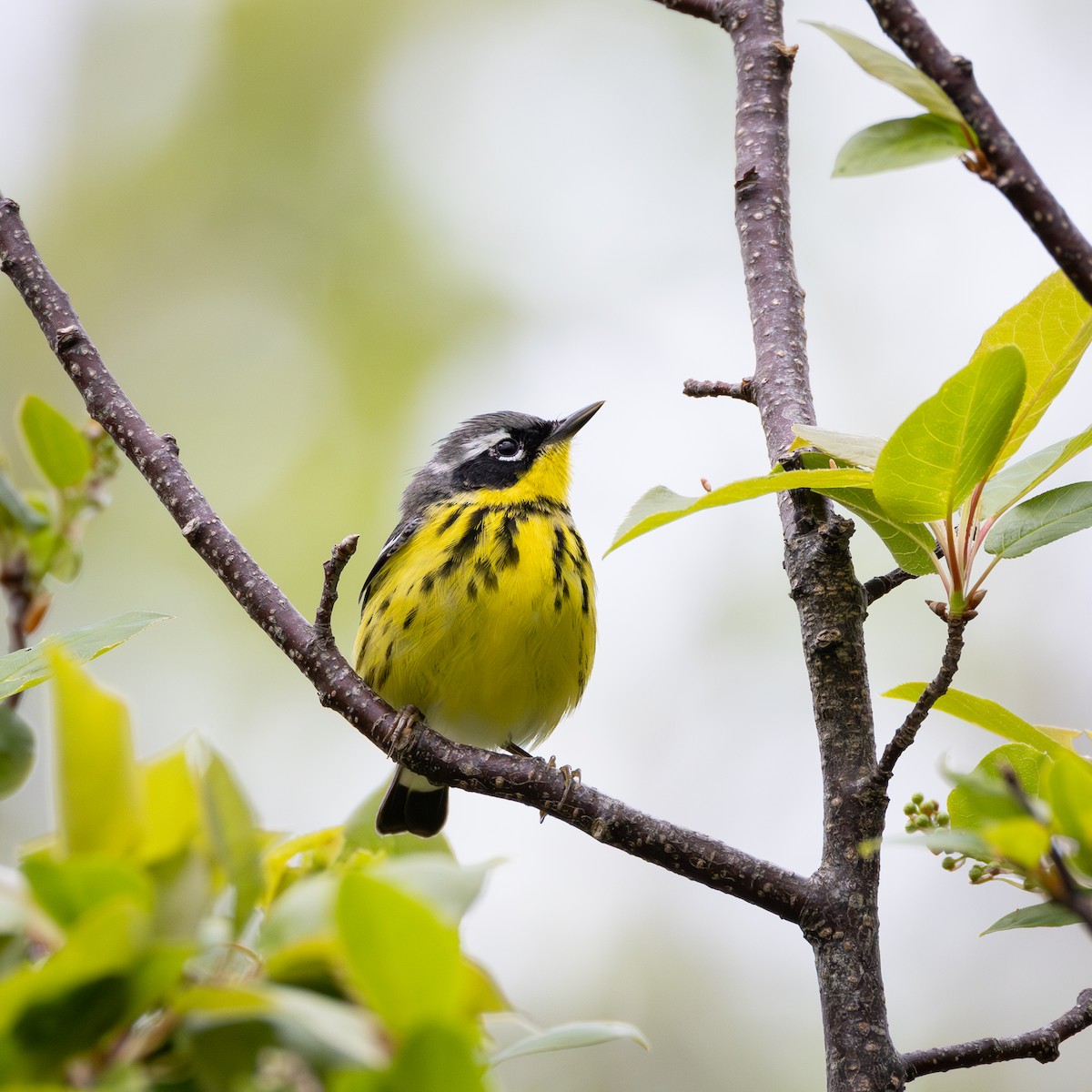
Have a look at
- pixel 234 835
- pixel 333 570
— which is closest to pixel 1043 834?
pixel 234 835

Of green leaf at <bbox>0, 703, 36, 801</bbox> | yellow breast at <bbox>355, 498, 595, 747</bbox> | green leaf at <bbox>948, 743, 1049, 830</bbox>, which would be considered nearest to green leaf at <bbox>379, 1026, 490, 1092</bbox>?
green leaf at <bbox>0, 703, 36, 801</bbox>

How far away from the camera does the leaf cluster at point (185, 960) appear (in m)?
0.85

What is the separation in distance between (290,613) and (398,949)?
1.97 m

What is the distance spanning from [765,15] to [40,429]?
6.87 ft

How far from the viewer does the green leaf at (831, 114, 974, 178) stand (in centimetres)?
156

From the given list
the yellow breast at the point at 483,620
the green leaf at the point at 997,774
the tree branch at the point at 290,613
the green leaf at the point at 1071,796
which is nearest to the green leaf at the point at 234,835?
the green leaf at the point at 1071,796

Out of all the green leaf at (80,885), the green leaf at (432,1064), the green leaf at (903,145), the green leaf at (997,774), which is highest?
the green leaf at (903,145)

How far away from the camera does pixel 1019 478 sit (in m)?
2.16

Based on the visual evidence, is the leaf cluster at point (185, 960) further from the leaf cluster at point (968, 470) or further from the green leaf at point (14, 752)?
the leaf cluster at point (968, 470)

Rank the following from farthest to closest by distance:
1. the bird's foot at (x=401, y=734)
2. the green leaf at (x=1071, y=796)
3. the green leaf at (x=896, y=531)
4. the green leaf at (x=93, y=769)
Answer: the bird's foot at (x=401, y=734)
the green leaf at (x=896, y=531)
the green leaf at (x=1071, y=796)
the green leaf at (x=93, y=769)

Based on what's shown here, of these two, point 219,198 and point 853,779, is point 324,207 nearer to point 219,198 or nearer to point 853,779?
point 219,198

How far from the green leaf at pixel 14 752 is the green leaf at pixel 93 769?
505 millimetres

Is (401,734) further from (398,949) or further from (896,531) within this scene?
(398,949)

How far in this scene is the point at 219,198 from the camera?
9867mm
